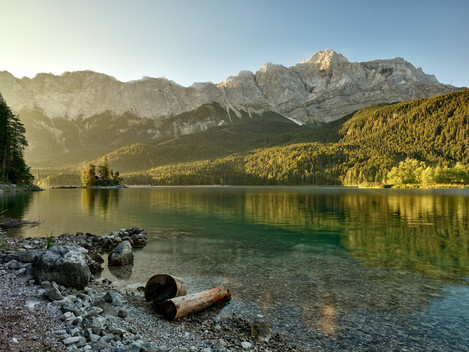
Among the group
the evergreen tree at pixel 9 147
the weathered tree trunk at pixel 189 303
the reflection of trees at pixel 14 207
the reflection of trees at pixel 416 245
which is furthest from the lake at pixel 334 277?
the evergreen tree at pixel 9 147

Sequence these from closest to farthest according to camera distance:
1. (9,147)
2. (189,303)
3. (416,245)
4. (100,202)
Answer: (189,303)
(416,245)
(100,202)
(9,147)

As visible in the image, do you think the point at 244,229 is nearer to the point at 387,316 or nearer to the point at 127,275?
the point at 127,275

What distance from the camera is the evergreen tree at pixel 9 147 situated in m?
104

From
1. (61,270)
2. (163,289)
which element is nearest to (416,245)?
(163,289)

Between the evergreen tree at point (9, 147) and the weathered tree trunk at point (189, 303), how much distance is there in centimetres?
11947

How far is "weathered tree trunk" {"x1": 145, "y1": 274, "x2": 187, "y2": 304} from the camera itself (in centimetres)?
1553

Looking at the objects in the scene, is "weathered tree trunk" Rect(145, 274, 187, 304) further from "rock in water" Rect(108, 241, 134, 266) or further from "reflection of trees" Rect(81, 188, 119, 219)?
"reflection of trees" Rect(81, 188, 119, 219)

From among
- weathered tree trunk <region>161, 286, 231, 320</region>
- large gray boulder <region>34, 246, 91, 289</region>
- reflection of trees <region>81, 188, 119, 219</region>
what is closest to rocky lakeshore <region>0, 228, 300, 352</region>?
large gray boulder <region>34, 246, 91, 289</region>

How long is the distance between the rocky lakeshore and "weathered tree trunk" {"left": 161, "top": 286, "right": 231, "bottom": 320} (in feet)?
1.01

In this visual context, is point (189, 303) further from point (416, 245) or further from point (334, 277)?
point (416, 245)

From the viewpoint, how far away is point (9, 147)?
4186 inches

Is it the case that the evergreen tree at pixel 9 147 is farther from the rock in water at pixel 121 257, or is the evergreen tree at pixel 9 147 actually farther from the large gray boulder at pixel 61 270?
the large gray boulder at pixel 61 270

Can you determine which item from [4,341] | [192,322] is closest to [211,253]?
[192,322]

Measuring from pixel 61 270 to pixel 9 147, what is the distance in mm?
119260
